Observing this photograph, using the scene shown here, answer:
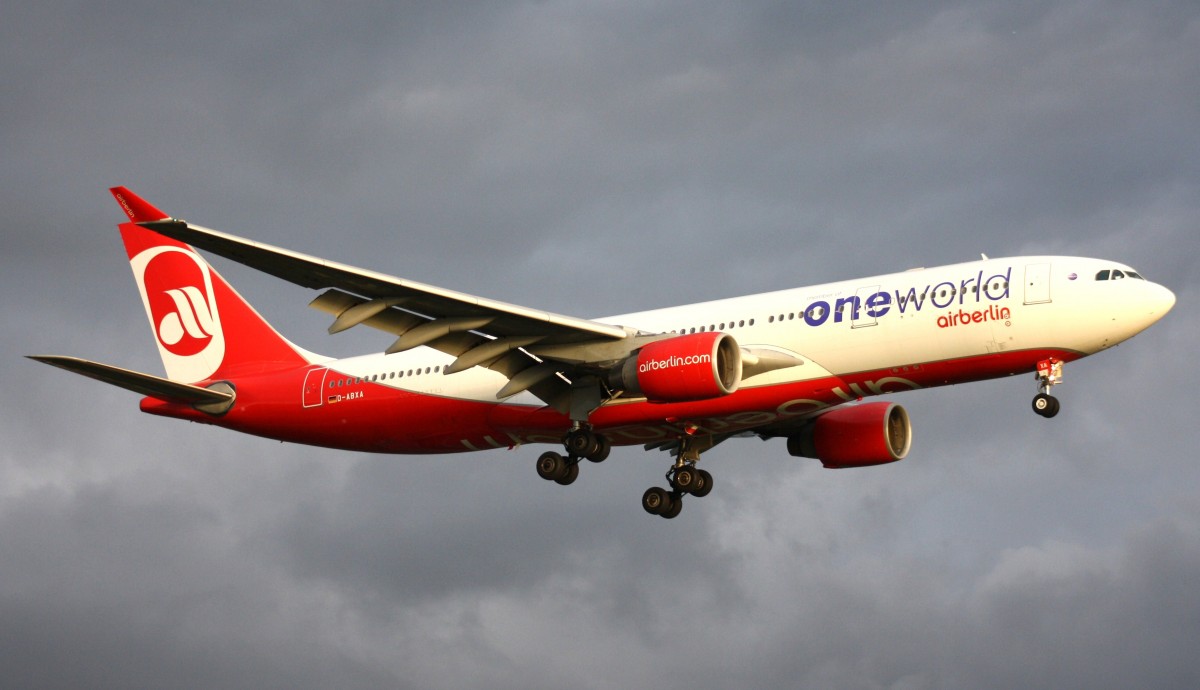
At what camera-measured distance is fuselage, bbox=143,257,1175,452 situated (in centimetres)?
3919

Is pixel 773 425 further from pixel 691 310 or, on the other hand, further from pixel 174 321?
pixel 174 321

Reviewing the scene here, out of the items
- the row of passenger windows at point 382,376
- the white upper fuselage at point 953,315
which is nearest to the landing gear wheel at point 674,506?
the white upper fuselage at point 953,315

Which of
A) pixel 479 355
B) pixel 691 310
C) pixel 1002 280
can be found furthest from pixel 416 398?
pixel 1002 280

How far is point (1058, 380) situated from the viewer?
3944 cm

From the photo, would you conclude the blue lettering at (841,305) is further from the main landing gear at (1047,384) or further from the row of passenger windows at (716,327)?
the main landing gear at (1047,384)

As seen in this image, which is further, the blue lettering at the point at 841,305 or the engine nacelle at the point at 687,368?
the blue lettering at the point at 841,305

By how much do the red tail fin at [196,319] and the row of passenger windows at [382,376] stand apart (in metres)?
2.09

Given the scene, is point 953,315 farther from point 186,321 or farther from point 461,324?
point 186,321

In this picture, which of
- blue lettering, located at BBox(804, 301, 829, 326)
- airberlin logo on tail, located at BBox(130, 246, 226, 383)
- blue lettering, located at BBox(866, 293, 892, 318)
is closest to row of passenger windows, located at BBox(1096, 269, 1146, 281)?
blue lettering, located at BBox(866, 293, 892, 318)

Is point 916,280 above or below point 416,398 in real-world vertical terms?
above

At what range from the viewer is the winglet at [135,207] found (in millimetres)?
40250

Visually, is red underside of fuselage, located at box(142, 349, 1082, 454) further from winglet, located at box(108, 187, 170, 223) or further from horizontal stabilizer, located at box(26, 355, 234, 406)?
winglet, located at box(108, 187, 170, 223)

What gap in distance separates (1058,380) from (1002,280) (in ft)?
8.97

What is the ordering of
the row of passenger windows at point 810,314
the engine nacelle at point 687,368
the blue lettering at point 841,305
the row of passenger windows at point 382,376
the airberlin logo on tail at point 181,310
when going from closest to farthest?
the engine nacelle at point 687,368, the row of passenger windows at point 810,314, the blue lettering at point 841,305, the row of passenger windows at point 382,376, the airberlin logo on tail at point 181,310
